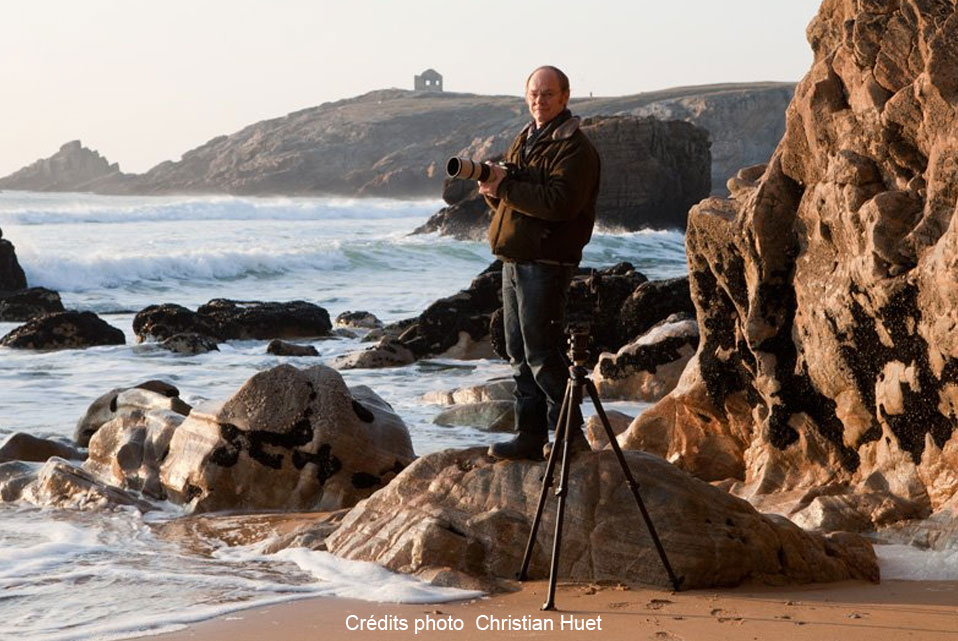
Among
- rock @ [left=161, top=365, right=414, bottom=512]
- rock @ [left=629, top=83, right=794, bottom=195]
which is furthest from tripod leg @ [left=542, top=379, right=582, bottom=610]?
rock @ [left=629, top=83, right=794, bottom=195]

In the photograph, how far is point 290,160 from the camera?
114 meters

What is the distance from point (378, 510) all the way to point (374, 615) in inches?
45.1

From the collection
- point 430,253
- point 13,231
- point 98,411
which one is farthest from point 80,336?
point 13,231

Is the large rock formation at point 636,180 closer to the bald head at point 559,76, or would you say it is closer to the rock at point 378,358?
the rock at point 378,358

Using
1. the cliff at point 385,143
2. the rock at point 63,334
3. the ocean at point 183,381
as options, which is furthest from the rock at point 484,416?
the cliff at point 385,143

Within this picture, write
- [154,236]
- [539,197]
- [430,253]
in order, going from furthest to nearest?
1. [154,236]
2. [430,253]
3. [539,197]

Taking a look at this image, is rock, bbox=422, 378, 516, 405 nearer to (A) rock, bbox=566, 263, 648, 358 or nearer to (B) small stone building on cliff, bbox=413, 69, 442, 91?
(A) rock, bbox=566, 263, 648, 358

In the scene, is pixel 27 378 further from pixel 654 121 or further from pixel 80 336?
pixel 654 121

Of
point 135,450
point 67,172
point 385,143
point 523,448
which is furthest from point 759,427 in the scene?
point 67,172

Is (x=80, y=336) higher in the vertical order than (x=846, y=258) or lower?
lower

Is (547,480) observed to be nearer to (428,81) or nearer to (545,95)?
(545,95)

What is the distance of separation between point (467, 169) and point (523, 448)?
1295 mm

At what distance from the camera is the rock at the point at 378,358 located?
15492mm

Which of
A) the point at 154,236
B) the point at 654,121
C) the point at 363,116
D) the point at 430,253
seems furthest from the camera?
the point at 363,116
